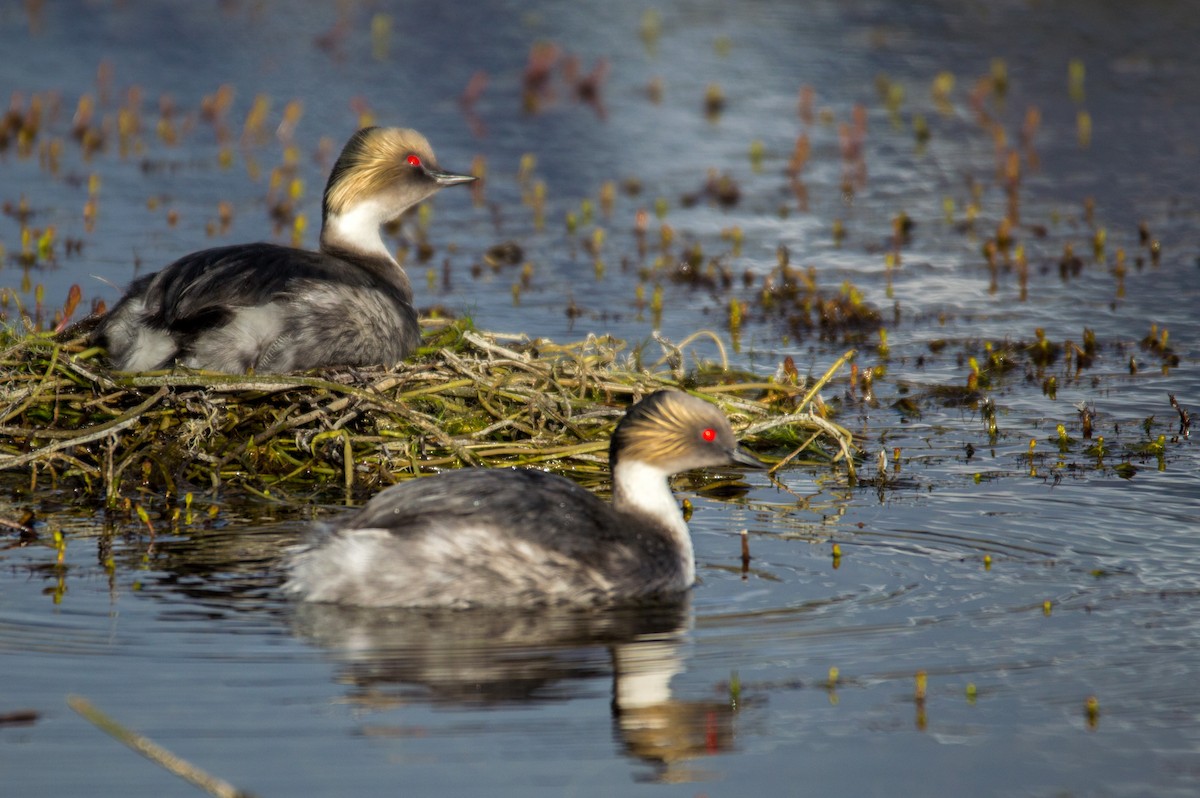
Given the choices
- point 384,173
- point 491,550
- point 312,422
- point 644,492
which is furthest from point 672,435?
point 384,173

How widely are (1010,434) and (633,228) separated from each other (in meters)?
5.82

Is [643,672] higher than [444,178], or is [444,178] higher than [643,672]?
[444,178]

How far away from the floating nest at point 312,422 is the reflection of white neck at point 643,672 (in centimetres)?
236

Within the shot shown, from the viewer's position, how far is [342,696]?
17.5ft

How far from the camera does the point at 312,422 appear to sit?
814cm

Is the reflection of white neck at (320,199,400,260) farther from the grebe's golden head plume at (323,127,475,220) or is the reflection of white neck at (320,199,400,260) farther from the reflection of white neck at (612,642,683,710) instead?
the reflection of white neck at (612,642,683,710)

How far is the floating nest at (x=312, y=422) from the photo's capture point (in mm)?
7918

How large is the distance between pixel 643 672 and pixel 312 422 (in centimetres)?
299

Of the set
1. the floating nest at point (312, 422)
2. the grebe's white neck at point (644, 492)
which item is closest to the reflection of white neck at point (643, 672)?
the grebe's white neck at point (644, 492)

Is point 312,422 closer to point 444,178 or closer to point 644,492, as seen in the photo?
point 644,492

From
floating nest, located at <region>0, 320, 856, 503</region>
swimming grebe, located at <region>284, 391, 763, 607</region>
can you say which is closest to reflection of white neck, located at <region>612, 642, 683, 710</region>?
swimming grebe, located at <region>284, 391, 763, 607</region>

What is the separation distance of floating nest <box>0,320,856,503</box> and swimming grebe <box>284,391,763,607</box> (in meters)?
1.51

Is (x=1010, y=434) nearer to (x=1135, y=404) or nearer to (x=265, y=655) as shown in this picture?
(x=1135, y=404)

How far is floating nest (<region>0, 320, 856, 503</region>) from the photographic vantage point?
792 centimetres
